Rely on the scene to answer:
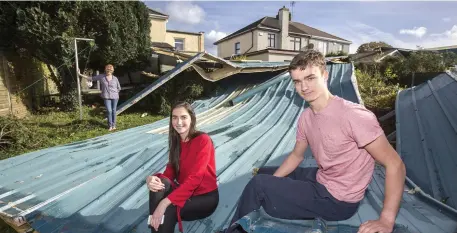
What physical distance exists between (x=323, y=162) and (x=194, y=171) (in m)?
0.92

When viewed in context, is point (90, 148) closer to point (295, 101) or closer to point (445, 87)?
point (295, 101)

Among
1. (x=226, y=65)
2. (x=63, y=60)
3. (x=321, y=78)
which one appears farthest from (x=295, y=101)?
(x=63, y=60)

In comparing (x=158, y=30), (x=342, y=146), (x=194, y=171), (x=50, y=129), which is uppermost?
(x=158, y=30)

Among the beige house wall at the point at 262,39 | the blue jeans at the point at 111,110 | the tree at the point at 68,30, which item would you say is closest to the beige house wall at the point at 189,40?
the beige house wall at the point at 262,39

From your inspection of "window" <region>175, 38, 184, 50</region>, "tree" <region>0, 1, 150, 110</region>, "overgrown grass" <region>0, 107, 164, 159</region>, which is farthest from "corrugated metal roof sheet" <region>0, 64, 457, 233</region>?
"window" <region>175, 38, 184, 50</region>

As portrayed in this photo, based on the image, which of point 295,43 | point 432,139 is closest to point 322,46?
point 295,43

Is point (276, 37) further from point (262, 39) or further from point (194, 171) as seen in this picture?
point (194, 171)

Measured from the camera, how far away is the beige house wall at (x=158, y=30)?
20.2 metres

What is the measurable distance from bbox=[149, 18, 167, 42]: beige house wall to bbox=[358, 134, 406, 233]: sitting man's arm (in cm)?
2082

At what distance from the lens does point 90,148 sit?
13.6 ft

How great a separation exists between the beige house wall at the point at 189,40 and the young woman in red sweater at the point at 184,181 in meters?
21.5

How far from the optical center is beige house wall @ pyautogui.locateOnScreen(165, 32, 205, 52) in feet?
74.1

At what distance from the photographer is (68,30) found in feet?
28.2

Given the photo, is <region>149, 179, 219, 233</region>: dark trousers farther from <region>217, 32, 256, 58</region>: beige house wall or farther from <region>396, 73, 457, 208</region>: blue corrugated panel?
<region>217, 32, 256, 58</region>: beige house wall
